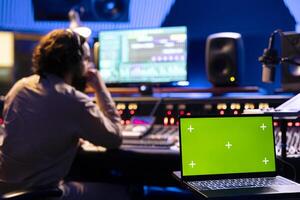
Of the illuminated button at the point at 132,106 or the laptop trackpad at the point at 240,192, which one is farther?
the illuminated button at the point at 132,106

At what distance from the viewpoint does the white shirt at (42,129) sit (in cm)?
218

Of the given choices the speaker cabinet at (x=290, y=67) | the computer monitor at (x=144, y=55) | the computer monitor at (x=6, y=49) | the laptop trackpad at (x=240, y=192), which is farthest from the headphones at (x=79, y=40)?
the laptop trackpad at (x=240, y=192)

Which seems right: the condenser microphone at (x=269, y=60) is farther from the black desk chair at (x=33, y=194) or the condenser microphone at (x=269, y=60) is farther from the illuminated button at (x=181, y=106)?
the black desk chair at (x=33, y=194)

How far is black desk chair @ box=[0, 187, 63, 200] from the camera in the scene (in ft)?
5.92

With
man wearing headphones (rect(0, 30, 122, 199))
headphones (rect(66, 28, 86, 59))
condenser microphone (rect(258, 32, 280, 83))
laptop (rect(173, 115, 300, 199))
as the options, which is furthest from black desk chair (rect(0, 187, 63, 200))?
condenser microphone (rect(258, 32, 280, 83))

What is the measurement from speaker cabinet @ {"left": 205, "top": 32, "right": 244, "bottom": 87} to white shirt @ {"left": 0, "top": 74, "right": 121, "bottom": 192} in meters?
0.94

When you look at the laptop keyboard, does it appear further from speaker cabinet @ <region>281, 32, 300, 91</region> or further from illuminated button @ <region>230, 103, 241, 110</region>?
speaker cabinet @ <region>281, 32, 300, 91</region>

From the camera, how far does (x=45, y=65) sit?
2363mm

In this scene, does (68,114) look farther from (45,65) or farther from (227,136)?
(227,136)

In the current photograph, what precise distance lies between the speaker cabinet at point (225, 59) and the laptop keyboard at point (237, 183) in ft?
4.61

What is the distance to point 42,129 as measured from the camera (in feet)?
7.13

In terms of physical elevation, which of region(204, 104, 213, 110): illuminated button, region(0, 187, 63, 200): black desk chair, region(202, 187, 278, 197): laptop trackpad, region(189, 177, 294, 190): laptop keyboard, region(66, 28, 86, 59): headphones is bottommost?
region(0, 187, 63, 200): black desk chair

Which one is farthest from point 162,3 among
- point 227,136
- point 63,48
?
point 227,136

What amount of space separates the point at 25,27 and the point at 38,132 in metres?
1.80
